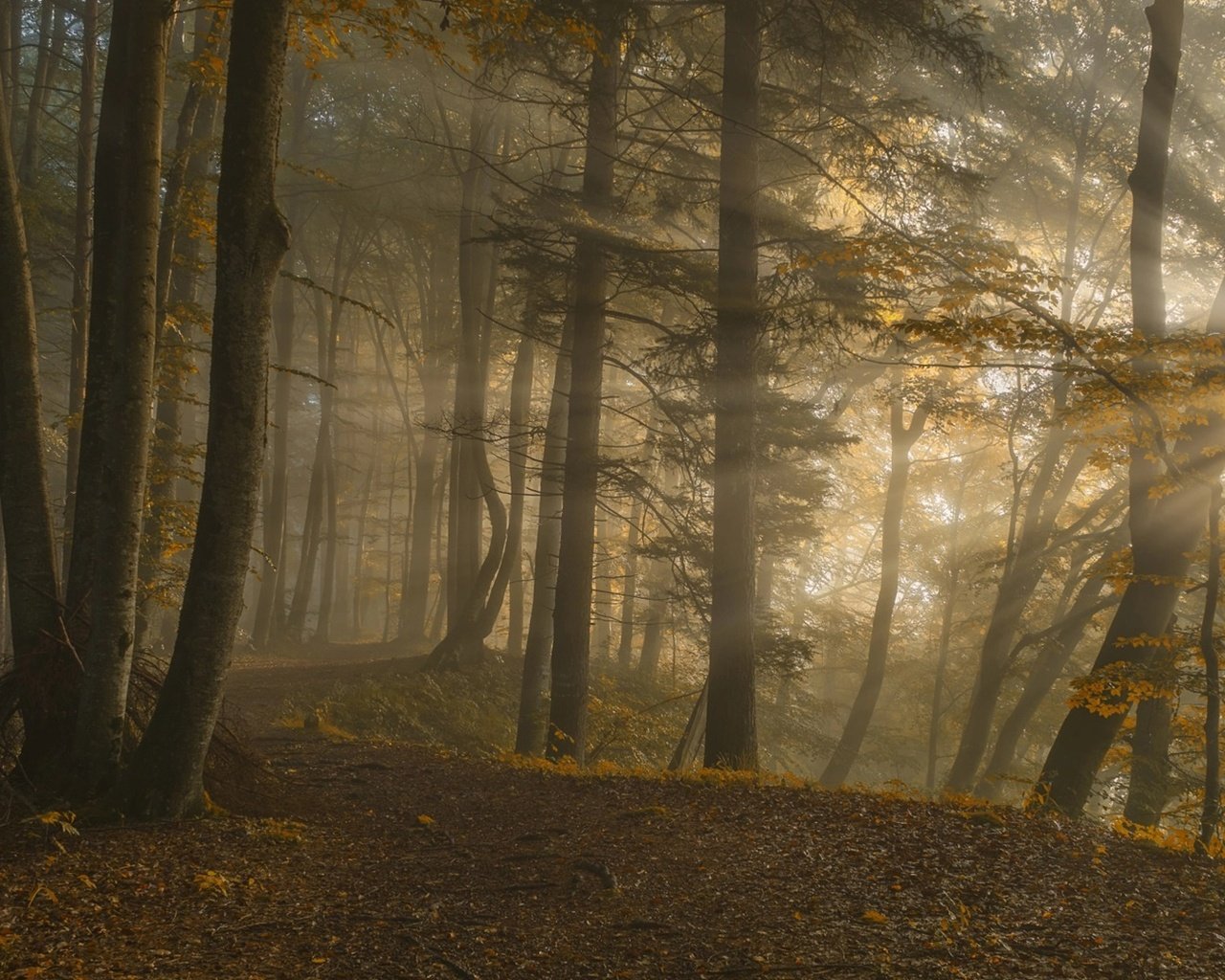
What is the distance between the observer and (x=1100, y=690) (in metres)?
8.24

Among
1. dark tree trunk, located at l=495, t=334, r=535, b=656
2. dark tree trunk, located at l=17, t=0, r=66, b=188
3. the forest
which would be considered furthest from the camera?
dark tree trunk, located at l=495, t=334, r=535, b=656

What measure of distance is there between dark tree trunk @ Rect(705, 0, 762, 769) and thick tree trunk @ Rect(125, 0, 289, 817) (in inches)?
184

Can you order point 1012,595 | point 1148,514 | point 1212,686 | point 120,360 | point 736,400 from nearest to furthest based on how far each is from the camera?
point 120,360
point 1212,686
point 736,400
point 1148,514
point 1012,595

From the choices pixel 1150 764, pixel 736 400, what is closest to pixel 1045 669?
pixel 1150 764

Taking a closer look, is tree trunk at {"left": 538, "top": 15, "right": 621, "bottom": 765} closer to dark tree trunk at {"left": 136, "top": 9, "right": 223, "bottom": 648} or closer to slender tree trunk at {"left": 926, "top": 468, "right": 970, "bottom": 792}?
dark tree trunk at {"left": 136, "top": 9, "right": 223, "bottom": 648}

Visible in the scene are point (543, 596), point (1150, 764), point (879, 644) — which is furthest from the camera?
point (879, 644)

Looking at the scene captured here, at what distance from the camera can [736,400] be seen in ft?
30.0

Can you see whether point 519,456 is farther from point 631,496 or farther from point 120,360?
point 120,360

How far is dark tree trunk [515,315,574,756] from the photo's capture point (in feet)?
41.3

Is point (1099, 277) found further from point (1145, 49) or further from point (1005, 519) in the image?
point (1005, 519)

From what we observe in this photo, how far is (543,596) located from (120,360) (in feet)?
28.0

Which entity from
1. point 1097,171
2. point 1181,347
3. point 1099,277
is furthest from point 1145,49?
point 1181,347

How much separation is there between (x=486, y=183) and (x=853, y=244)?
11419 mm

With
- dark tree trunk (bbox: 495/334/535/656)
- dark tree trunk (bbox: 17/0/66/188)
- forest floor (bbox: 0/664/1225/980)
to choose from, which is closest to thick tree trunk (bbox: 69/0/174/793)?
forest floor (bbox: 0/664/1225/980)
